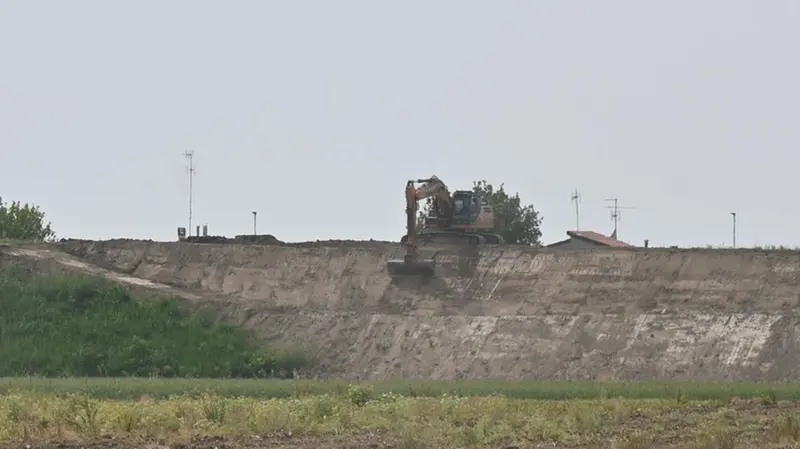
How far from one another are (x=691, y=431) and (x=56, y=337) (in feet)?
121

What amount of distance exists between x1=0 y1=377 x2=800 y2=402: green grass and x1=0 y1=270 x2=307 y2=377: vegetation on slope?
8788mm

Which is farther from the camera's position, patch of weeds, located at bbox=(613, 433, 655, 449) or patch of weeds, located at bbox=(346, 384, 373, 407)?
patch of weeds, located at bbox=(346, 384, 373, 407)

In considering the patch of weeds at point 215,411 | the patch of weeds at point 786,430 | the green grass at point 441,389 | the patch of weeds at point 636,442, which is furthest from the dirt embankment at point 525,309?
the patch of weeds at point 636,442

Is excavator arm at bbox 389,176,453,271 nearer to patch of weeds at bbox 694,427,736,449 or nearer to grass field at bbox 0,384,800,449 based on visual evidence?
grass field at bbox 0,384,800,449

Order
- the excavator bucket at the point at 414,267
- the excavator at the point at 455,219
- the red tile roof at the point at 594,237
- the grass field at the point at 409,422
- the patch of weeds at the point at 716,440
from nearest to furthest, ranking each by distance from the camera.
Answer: the patch of weeds at the point at 716,440 → the grass field at the point at 409,422 → the excavator bucket at the point at 414,267 → the excavator at the point at 455,219 → the red tile roof at the point at 594,237

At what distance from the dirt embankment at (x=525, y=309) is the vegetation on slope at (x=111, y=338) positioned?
2345 millimetres

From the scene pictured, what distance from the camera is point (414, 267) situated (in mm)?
62938

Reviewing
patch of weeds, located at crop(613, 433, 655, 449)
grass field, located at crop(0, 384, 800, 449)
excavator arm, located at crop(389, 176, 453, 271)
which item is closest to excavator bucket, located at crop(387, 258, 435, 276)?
excavator arm, located at crop(389, 176, 453, 271)

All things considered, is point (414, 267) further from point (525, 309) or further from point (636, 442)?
point (636, 442)

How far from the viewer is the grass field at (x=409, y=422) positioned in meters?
27.9

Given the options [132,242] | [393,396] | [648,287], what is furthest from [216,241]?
[393,396]

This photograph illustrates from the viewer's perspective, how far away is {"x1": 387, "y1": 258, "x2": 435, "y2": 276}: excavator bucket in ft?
207

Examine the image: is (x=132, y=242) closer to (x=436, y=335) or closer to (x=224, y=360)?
(x=224, y=360)

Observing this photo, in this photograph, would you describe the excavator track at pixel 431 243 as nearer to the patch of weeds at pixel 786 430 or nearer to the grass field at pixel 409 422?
the grass field at pixel 409 422
